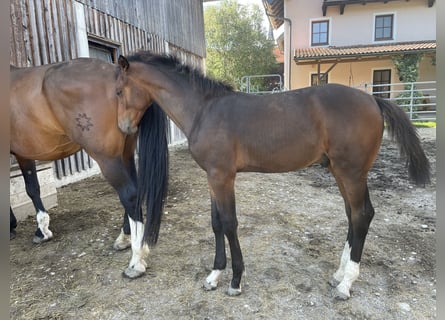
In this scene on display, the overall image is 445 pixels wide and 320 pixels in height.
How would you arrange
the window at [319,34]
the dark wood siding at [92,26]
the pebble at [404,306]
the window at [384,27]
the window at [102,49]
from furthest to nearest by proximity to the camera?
1. the window at [319,34]
2. the window at [384,27]
3. the window at [102,49]
4. the dark wood siding at [92,26]
5. the pebble at [404,306]

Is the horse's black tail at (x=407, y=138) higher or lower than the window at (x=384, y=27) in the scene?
lower

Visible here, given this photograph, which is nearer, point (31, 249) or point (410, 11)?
point (31, 249)

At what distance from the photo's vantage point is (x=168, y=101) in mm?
2199

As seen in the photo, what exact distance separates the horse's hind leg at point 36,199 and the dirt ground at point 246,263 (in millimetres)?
103

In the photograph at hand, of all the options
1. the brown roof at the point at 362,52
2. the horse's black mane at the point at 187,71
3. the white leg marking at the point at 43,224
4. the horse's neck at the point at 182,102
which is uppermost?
the brown roof at the point at 362,52

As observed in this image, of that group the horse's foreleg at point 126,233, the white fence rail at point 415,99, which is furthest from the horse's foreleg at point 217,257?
the white fence rail at point 415,99

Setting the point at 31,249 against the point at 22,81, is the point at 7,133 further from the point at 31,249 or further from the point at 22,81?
the point at 31,249

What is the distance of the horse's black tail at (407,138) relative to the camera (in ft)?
6.51

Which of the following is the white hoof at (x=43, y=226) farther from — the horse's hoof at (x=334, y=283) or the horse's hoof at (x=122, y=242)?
the horse's hoof at (x=334, y=283)

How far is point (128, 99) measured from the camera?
7.25ft

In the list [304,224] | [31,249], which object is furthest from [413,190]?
[31,249]

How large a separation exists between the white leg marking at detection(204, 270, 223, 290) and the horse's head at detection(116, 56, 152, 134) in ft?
4.20

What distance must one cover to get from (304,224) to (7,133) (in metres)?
3.08

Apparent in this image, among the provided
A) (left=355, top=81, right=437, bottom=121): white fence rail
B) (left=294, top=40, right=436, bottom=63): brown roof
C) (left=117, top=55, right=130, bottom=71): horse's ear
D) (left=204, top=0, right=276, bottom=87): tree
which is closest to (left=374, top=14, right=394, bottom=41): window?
(left=294, top=40, right=436, bottom=63): brown roof
